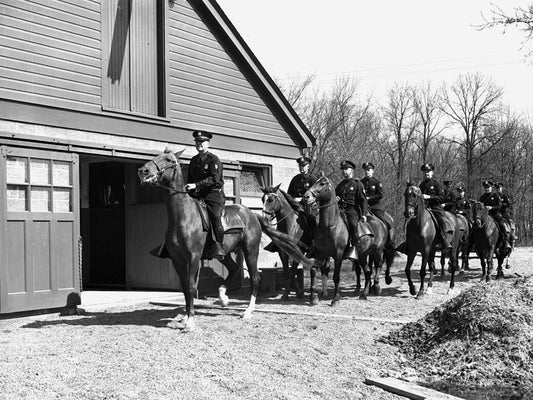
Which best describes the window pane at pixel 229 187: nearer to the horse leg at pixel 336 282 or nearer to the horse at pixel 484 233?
the horse leg at pixel 336 282

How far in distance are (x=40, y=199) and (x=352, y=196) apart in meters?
5.69

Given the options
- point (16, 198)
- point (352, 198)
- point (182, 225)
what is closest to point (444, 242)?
point (352, 198)

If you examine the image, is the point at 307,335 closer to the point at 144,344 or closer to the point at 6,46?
the point at 144,344

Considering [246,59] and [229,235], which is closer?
[229,235]

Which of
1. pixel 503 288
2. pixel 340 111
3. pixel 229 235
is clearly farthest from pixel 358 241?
pixel 340 111

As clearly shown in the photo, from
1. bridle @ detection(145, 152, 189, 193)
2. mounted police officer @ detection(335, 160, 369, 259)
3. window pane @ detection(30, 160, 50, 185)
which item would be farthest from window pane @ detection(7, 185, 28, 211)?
mounted police officer @ detection(335, 160, 369, 259)

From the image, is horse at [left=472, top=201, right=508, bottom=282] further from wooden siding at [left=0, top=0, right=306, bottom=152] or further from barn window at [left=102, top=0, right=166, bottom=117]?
barn window at [left=102, top=0, right=166, bottom=117]

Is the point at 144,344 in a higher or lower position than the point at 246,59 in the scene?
lower

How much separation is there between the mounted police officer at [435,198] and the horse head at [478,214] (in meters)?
2.08

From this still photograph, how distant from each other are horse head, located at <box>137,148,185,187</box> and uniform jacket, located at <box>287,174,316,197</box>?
4522 millimetres

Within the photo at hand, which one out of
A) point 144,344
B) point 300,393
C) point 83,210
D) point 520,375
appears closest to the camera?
point 300,393

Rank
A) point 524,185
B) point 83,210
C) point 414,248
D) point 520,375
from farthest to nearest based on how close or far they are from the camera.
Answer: point 524,185, point 83,210, point 414,248, point 520,375

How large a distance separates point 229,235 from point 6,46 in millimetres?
4522

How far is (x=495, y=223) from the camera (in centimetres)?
1700
